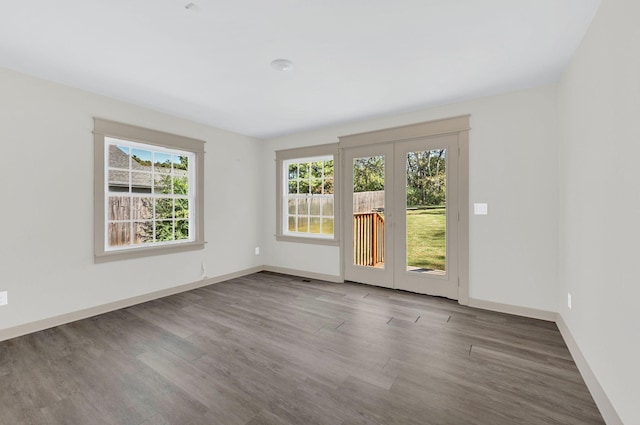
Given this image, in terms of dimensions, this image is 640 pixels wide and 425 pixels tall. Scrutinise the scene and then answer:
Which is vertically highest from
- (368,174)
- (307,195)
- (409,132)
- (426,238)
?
(409,132)

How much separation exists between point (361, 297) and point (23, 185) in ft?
12.6

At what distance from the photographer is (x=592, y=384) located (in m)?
1.84

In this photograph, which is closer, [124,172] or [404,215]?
[124,172]

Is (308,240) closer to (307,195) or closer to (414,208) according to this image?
(307,195)

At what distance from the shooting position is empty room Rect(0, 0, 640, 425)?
1746mm

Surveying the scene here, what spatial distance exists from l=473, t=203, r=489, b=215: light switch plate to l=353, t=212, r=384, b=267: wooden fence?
124 centimetres

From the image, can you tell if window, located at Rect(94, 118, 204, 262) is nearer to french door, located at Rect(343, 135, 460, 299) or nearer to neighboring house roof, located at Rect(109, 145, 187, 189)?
neighboring house roof, located at Rect(109, 145, 187, 189)

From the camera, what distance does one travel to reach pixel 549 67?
104 inches

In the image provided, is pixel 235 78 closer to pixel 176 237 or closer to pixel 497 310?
pixel 176 237

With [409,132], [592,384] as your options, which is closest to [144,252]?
[409,132]

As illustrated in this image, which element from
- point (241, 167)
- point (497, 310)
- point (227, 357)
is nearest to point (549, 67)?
point (497, 310)

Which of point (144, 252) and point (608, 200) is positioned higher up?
point (608, 200)

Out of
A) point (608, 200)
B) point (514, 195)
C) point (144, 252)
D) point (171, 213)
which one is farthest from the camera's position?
point (171, 213)

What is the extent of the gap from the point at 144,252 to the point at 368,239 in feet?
10.2
